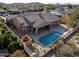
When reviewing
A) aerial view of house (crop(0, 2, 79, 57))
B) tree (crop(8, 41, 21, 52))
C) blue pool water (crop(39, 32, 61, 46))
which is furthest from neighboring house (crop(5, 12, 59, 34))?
tree (crop(8, 41, 21, 52))

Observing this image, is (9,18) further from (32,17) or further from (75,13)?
(75,13)

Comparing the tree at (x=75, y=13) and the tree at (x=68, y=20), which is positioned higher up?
the tree at (x=75, y=13)

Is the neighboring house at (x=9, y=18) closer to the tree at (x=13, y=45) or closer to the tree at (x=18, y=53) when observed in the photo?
the tree at (x=13, y=45)

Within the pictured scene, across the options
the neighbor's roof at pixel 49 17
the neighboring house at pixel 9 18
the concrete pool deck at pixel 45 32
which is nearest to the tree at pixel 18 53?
the concrete pool deck at pixel 45 32

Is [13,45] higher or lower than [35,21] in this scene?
lower

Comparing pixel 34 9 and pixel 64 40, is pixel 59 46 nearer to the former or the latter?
pixel 64 40

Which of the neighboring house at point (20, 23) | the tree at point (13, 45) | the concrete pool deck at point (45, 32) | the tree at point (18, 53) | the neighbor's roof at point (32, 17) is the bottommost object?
the tree at point (18, 53)

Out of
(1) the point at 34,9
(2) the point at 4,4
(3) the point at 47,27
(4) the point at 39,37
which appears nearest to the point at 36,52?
(4) the point at 39,37

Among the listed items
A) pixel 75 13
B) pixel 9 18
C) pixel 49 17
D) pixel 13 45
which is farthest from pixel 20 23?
pixel 75 13
